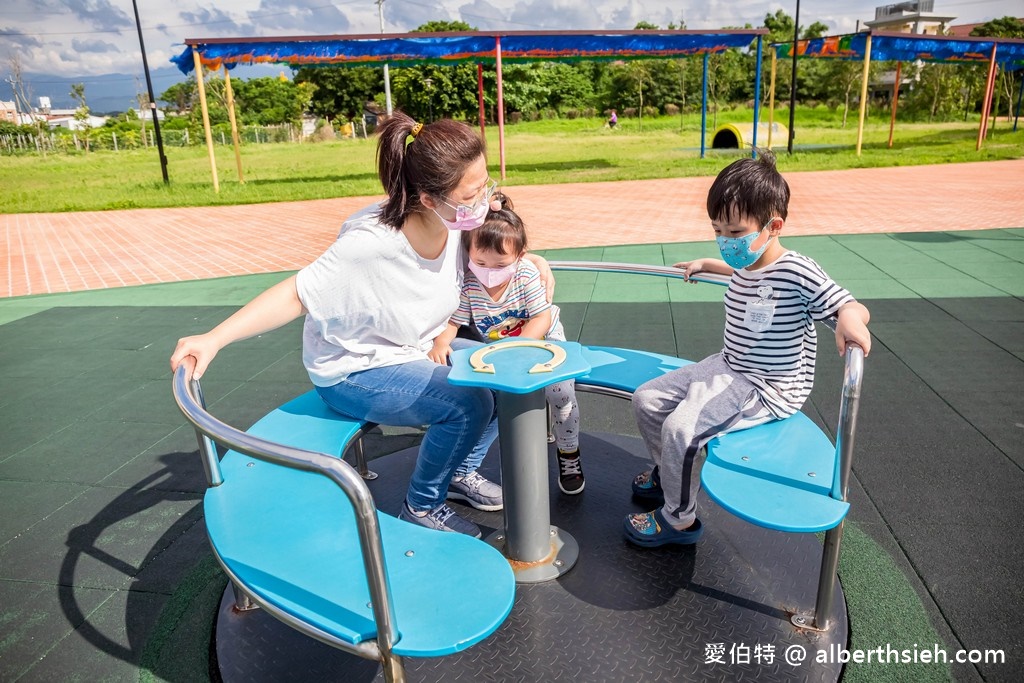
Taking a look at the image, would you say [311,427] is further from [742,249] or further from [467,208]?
[742,249]

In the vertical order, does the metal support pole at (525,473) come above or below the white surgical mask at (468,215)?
below

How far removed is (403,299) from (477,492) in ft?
2.96

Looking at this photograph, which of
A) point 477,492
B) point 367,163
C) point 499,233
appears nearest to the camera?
point 499,233

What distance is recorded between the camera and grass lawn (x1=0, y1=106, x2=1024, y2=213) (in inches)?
558

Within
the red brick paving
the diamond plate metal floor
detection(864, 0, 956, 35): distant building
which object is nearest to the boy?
the diamond plate metal floor

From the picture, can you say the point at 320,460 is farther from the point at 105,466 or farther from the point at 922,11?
the point at 922,11

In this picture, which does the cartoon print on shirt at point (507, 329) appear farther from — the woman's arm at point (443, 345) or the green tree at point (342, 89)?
the green tree at point (342, 89)

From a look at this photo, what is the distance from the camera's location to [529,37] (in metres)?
12.7

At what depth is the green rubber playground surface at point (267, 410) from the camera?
210 centimetres

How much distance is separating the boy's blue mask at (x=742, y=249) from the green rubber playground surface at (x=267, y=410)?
3.43 feet

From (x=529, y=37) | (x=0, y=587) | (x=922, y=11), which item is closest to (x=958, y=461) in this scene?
(x=0, y=587)

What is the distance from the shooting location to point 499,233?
2428 millimetres

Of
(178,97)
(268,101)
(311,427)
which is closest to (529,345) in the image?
(311,427)

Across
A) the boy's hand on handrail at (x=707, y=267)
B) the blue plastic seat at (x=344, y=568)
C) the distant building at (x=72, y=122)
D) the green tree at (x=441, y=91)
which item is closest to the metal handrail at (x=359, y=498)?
the blue plastic seat at (x=344, y=568)
